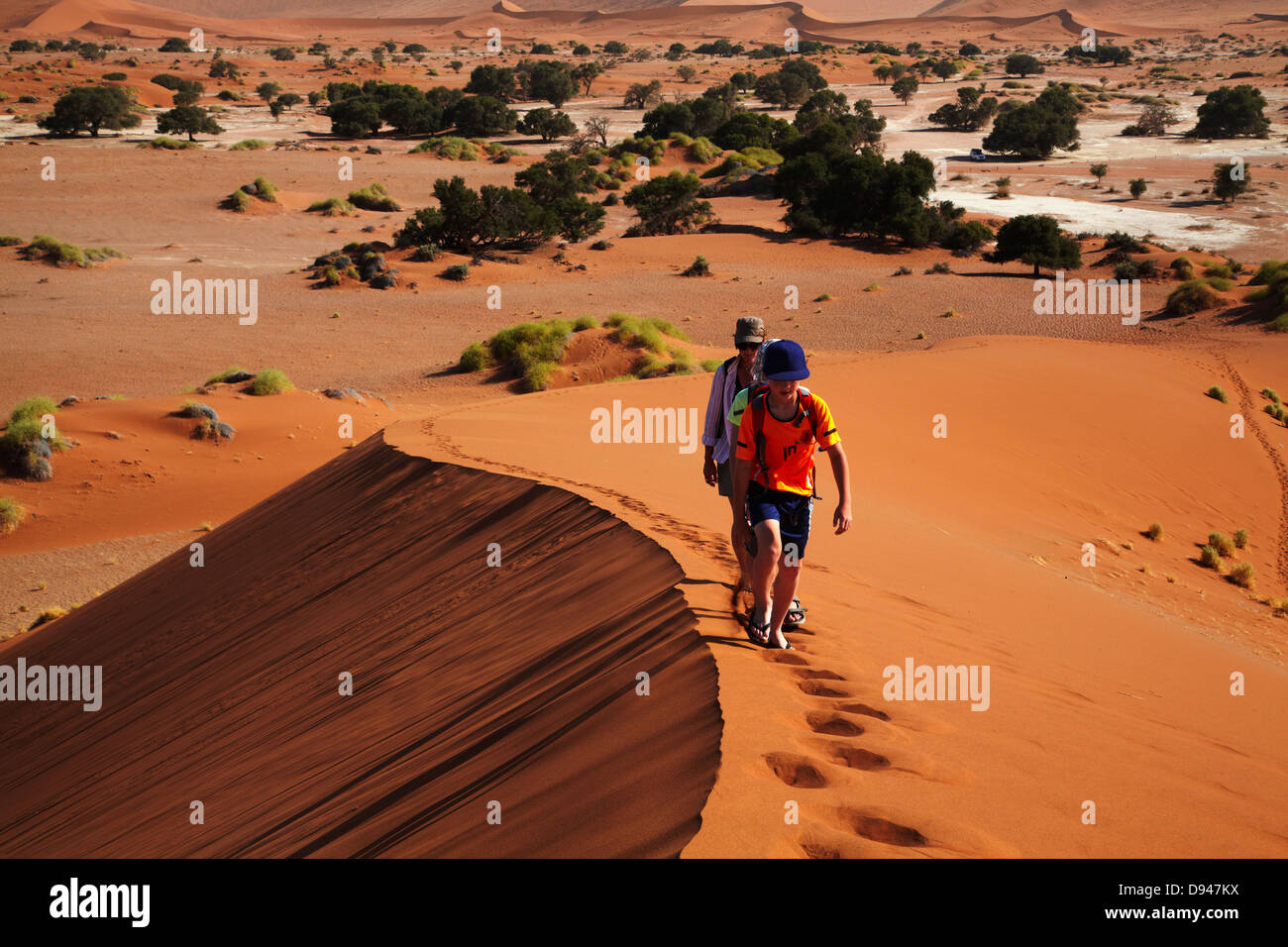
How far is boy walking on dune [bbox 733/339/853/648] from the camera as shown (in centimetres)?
459

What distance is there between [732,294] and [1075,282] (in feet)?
35.6

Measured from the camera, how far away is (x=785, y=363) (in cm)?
446

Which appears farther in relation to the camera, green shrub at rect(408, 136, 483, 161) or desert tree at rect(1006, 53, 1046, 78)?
desert tree at rect(1006, 53, 1046, 78)

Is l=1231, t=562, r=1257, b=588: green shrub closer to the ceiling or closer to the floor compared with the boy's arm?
closer to the floor

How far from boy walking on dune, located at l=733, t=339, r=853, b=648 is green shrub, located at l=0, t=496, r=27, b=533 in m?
13.3

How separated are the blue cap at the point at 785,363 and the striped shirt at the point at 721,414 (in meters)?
0.73

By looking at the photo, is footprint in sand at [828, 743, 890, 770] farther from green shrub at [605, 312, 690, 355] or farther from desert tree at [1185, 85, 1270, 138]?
desert tree at [1185, 85, 1270, 138]

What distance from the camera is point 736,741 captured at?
3.57m

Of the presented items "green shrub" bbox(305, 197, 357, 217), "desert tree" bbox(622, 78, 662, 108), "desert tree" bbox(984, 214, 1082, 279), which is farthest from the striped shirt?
"desert tree" bbox(622, 78, 662, 108)

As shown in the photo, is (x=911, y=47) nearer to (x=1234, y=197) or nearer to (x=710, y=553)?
(x=1234, y=197)

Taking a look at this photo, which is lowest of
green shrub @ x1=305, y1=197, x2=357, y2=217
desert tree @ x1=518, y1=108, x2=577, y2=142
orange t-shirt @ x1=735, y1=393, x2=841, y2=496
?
orange t-shirt @ x1=735, y1=393, x2=841, y2=496

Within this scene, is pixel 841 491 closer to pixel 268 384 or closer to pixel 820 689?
pixel 820 689

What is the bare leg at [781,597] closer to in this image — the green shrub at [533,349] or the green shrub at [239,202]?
the green shrub at [533,349]
